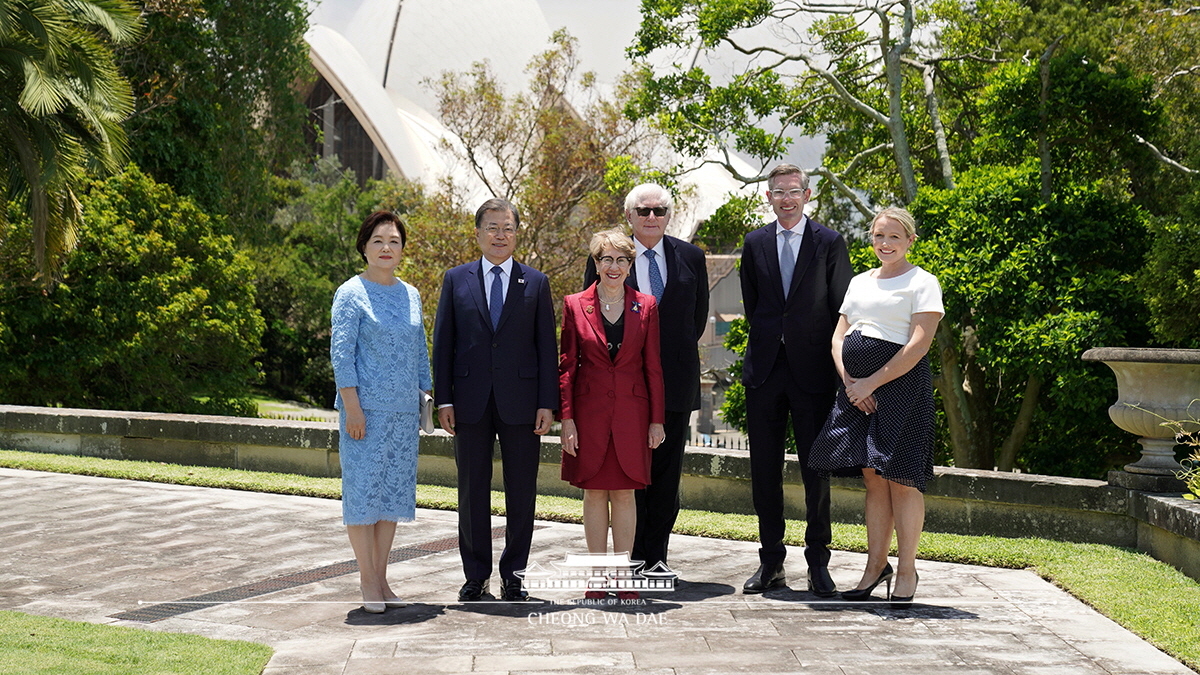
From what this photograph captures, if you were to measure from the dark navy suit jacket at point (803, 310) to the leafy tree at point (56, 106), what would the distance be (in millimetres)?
7417

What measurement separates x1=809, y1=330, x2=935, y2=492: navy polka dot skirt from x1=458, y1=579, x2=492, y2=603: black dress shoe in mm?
1513

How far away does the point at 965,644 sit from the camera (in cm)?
377

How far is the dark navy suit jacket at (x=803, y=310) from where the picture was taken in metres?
4.73

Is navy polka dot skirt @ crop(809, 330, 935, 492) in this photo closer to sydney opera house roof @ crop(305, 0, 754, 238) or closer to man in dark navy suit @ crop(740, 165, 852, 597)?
man in dark navy suit @ crop(740, 165, 852, 597)

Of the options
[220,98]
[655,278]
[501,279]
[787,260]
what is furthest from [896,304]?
[220,98]

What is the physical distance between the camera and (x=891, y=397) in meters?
4.43

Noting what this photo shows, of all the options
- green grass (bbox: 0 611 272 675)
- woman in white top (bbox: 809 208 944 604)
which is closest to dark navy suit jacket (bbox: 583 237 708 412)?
woman in white top (bbox: 809 208 944 604)

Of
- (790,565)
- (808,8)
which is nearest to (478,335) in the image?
(790,565)

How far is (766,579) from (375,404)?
1.86 metres

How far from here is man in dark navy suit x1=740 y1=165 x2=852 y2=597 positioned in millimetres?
4723

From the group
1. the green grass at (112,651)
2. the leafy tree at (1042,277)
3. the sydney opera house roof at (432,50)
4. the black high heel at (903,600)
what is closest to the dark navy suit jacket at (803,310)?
the black high heel at (903,600)

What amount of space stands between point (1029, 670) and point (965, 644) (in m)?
0.33

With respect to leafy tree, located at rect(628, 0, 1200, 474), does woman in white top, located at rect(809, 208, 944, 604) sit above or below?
below

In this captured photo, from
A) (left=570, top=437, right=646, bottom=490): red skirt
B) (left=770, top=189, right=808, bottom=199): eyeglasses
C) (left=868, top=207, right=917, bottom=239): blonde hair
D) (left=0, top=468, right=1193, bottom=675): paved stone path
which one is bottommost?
(left=0, top=468, right=1193, bottom=675): paved stone path
